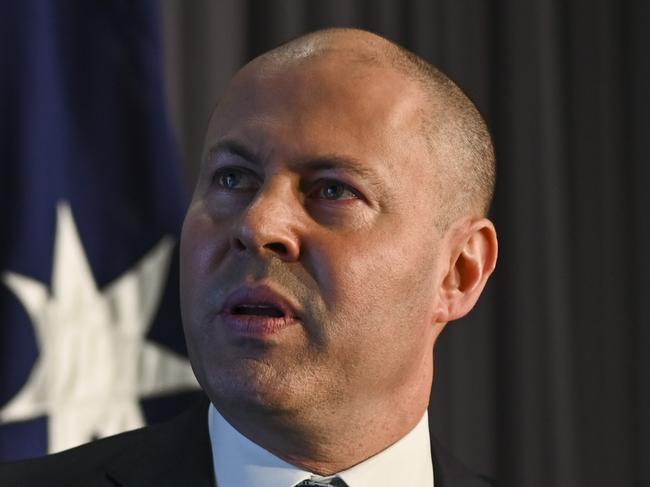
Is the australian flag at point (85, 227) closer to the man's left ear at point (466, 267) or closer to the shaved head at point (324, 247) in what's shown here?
the shaved head at point (324, 247)

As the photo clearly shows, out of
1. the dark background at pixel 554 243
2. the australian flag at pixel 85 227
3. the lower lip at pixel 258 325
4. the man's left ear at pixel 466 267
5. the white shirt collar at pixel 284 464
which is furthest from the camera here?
the dark background at pixel 554 243

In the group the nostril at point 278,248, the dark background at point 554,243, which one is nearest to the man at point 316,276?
the nostril at point 278,248

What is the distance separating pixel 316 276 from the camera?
135 centimetres

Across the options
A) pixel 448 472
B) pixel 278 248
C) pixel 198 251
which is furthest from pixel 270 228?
pixel 448 472

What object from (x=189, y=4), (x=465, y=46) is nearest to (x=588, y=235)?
(x=465, y=46)

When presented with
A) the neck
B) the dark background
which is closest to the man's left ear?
the neck

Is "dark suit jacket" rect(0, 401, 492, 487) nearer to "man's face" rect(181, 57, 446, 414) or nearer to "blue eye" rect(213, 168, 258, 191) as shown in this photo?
"man's face" rect(181, 57, 446, 414)

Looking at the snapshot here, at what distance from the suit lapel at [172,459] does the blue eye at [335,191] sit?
39 cm

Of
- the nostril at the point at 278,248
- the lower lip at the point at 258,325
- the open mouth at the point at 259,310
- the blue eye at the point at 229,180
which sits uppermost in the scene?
the blue eye at the point at 229,180

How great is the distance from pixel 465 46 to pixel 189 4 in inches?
29.9

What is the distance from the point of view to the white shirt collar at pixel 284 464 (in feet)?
4.66

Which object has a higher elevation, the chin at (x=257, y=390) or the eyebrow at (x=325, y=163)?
the eyebrow at (x=325, y=163)

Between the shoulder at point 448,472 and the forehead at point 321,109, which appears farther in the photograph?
the shoulder at point 448,472

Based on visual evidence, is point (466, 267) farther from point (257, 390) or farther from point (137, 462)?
point (137, 462)
